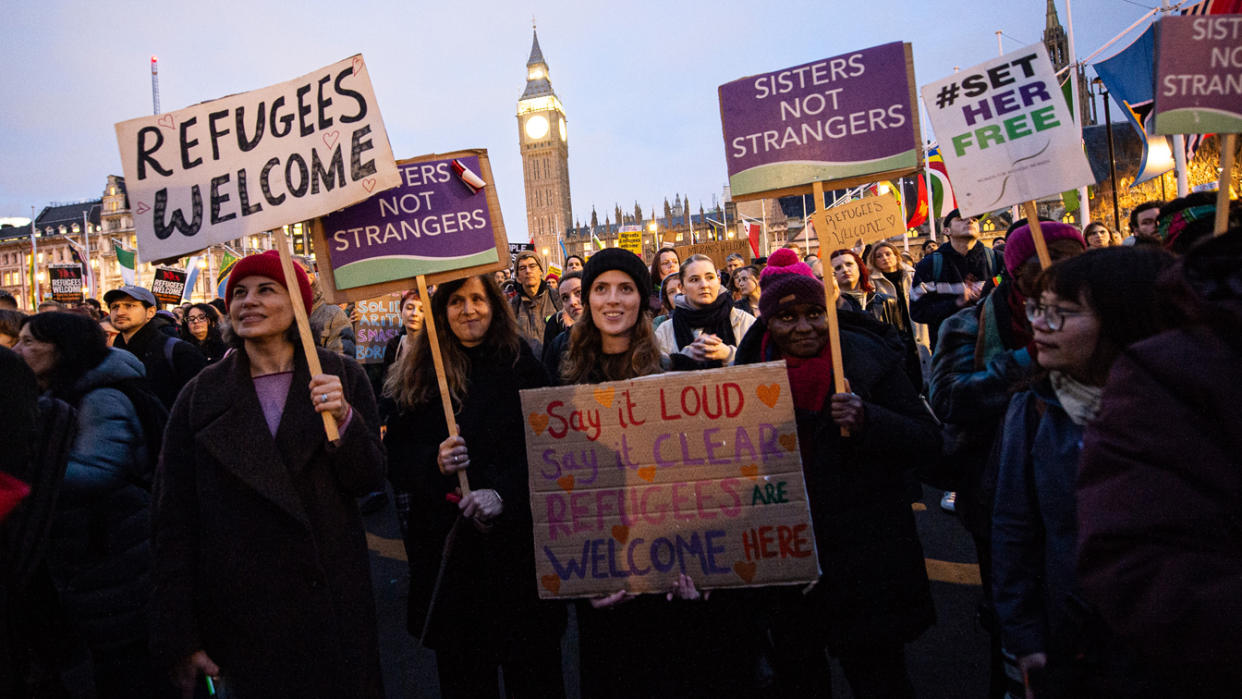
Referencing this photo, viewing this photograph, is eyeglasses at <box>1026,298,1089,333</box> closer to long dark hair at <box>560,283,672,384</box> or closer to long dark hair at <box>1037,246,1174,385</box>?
long dark hair at <box>1037,246,1174,385</box>

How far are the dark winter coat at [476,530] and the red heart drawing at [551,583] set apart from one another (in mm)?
366

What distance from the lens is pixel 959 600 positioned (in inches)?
143

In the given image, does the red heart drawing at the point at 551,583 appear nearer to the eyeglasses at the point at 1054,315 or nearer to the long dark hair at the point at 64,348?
the eyeglasses at the point at 1054,315

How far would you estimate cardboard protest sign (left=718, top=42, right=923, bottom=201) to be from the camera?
2.54 metres

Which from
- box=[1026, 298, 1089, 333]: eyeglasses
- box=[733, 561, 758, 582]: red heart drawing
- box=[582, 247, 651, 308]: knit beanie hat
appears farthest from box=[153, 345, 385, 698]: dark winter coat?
box=[1026, 298, 1089, 333]: eyeglasses

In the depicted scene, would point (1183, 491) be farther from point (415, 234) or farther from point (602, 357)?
point (415, 234)

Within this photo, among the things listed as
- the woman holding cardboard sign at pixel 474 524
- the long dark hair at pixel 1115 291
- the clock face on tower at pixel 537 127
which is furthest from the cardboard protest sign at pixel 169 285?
the clock face on tower at pixel 537 127

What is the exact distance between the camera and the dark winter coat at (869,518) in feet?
7.09

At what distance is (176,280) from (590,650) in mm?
10351

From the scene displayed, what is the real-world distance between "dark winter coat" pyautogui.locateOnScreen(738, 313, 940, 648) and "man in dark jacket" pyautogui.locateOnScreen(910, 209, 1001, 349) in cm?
322

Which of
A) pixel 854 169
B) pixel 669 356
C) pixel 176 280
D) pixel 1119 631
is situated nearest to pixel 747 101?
pixel 854 169

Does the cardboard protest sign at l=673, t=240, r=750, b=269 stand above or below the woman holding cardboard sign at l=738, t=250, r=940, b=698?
above

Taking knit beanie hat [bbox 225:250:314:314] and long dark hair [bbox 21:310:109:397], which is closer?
knit beanie hat [bbox 225:250:314:314]

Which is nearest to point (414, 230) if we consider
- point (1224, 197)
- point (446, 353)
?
point (446, 353)
